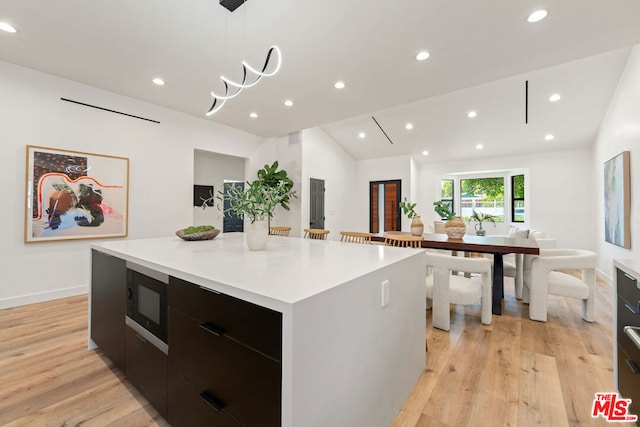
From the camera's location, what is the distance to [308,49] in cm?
276

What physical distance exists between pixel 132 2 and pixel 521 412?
Answer: 3.87 metres

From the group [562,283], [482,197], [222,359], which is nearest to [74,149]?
[222,359]

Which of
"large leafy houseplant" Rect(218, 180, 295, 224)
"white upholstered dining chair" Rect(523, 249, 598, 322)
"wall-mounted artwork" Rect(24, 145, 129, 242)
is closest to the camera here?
"large leafy houseplant" Rect(218, 180, 295, 224)

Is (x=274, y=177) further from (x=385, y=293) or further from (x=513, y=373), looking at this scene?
(x=513, y=373)

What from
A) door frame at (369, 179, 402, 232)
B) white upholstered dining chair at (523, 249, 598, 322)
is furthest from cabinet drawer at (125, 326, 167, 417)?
door frame at (369, 179, 402, 232)

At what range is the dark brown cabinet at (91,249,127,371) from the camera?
5.56 ft

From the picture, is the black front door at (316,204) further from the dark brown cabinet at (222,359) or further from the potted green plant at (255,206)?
the dark brown cabinet at (222,359)

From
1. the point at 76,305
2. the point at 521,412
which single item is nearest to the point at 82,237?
the point at 76,305

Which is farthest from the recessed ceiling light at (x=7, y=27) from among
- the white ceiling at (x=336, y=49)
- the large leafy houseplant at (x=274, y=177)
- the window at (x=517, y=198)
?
the window at (x=517, y=198)

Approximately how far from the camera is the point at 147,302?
146 centimetres

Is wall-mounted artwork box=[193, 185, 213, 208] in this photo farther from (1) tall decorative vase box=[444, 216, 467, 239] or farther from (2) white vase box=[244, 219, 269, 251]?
(1) tall decorative vase box=[444, 216, 467, 239]

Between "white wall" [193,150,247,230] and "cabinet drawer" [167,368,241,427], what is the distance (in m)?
4.53

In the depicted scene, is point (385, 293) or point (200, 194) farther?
point (200, 194)

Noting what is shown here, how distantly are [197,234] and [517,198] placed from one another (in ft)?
24.8
